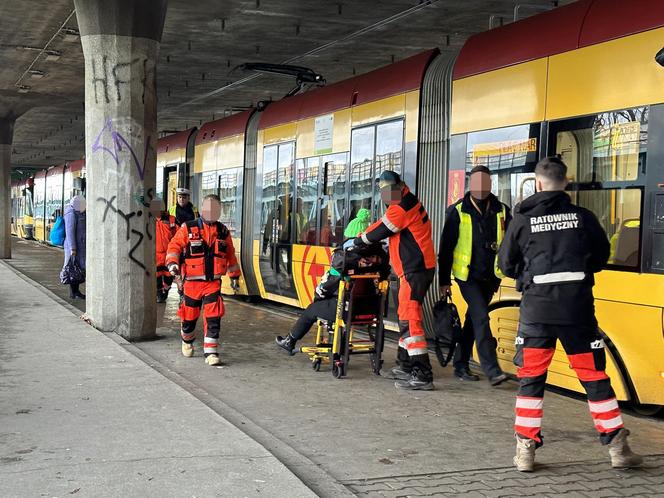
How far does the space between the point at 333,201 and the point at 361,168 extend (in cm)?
81

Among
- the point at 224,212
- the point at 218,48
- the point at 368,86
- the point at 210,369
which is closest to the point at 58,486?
the point at 210,369

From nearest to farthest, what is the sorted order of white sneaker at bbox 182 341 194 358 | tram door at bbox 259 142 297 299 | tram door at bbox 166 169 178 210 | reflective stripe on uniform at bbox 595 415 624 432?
reflective stripe on uniform at bbox 595 415 624 432 → white sneaker at bbox 182 341 194 358 → tram door at bbox 259 142 297 299 → tram door at bbox 166 169 178 210

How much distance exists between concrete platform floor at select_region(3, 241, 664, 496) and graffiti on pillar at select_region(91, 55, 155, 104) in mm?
2941

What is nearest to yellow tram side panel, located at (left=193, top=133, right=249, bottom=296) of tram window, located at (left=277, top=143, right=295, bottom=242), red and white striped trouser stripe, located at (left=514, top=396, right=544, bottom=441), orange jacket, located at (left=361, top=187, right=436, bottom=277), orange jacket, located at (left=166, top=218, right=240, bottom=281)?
tram window, located at (left=277, top=143, right=295, bottom=242)

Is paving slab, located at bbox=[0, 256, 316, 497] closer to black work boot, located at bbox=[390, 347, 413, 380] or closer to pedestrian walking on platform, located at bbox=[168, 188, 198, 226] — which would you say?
black work boot, located at bbox=[390, 347, 413, 380]

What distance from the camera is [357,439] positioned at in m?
5.70

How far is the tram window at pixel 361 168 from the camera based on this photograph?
10.1 m

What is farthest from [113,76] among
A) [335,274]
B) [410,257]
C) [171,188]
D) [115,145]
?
[171,188]

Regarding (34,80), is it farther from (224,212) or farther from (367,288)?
(367,288)

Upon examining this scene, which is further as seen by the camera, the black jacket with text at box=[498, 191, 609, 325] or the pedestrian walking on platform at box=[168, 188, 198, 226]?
the pedestrian walking on platform at box=[168, 188, 198, 226]

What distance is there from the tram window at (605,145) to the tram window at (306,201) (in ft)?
17.0

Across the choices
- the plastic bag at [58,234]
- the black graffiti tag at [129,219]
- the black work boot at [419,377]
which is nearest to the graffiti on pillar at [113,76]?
the black graffiti tag at [129,219]

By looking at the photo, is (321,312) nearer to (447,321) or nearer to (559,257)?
(447,321)

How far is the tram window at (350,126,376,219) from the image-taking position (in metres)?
10.1
